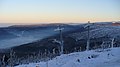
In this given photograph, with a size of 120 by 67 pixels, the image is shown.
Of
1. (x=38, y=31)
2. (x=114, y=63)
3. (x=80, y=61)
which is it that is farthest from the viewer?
(x=38, y=31)

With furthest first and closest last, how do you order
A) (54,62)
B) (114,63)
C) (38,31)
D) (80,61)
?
(38,31) → (54,62) → (80,61) → (114,63)

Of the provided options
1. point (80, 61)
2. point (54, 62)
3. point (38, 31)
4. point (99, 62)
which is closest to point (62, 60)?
point (54, 62)

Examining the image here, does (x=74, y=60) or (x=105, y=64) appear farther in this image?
(x=74, y=60)

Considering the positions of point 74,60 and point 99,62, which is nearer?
point 99,62

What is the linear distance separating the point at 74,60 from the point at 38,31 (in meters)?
169

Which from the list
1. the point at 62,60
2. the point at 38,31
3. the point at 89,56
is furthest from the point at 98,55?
the point at 38,31

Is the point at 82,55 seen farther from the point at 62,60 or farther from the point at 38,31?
the point at 38,31

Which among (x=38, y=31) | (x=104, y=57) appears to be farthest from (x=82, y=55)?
(x=38, y=31)

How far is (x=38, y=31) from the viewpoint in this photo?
198 metres

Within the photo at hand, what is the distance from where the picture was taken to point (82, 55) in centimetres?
3194

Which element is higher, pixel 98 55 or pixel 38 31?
pixel 98 55

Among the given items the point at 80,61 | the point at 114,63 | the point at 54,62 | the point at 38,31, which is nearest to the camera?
the point at 114,63

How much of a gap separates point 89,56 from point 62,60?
239cm

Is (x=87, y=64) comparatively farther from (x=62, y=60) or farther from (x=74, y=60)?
(x=62, y=60)
